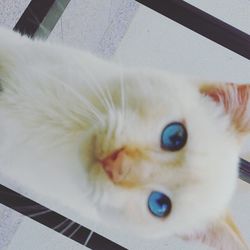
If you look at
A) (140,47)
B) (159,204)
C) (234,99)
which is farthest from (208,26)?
(140,47)

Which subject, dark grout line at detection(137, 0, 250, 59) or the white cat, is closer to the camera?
the white cat

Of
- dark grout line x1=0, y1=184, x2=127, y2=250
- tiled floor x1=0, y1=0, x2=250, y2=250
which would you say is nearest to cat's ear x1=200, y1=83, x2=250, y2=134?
dark grout line x1=0, y1=184, x2=127, y2=250

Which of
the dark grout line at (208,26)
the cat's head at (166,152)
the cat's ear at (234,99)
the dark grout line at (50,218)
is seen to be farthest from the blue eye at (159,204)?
the dark grout line at (208,26)

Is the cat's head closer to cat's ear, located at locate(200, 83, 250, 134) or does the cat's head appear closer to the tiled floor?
cat's ear, located at locate(200, 83, 250, 134)

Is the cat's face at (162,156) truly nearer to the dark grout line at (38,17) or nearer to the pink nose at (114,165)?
the pink nose at (114,165)

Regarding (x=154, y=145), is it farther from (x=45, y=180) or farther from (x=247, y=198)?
(x=247, y=198)

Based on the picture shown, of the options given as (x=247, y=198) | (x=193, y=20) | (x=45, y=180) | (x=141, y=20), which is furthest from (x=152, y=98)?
(x=141, y=20)

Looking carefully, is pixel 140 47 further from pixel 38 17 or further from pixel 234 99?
pixel 234 99
